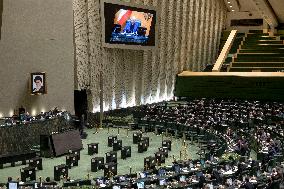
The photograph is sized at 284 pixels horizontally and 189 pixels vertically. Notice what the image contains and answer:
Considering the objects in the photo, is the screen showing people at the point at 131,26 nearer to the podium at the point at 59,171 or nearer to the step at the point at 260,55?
the step at the point at 260,55

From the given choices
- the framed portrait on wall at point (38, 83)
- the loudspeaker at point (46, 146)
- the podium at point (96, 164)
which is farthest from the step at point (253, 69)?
the podium at point (96, 164)

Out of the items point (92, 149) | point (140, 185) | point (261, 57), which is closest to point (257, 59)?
point (261, 57)

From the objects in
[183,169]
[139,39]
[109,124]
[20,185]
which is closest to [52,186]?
[20,185]

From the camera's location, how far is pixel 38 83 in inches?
1125

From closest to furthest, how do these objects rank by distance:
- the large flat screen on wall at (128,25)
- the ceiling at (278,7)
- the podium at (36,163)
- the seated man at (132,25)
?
the podium at (36,163) → the large flat screen on wall at (128,25) → the seated man at (132,25) → the ceiling at (278,7)

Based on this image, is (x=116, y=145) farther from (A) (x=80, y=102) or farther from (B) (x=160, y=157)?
(A) (x=80, y=102)

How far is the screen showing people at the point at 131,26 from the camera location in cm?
3425

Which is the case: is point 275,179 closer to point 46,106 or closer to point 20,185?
point 20,185

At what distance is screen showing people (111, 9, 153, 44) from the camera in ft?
112

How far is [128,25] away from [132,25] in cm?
50

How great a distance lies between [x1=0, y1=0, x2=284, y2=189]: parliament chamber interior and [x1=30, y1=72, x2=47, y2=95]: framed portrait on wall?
0.06 meters

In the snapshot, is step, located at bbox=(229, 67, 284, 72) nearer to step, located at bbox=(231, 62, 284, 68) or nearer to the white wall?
step, located at bbox=(231, 62, 284, 68)

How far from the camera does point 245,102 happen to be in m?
38.6

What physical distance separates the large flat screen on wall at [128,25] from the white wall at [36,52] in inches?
126
